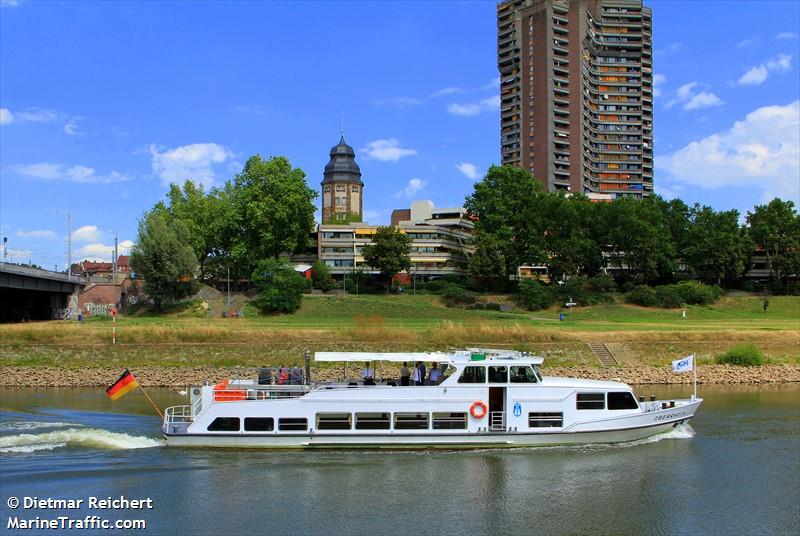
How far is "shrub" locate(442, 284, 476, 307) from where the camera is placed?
100750mm

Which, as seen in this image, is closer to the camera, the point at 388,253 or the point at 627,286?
the point at 627,286

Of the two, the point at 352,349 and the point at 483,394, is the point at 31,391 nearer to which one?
the point at 352,349

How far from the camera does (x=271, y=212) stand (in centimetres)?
10844

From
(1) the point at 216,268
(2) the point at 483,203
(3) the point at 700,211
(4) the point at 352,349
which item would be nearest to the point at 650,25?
(3) the point at 700,211

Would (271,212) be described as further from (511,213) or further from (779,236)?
(779,236)

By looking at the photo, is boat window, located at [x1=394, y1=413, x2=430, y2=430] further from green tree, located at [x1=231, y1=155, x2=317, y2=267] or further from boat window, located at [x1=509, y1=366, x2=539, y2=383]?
green tree, located at [x1=231, y1=155, x2=317, y2=267]

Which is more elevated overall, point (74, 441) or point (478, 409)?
point (478, 409)

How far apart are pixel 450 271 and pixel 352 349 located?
65239mm

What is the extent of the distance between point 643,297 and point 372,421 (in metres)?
75.2

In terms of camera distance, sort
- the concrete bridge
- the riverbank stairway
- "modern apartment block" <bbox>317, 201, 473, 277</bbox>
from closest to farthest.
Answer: the riverbank stairway → the concrete bridge → "modern apartment block" <bbox>317, 201, 473, 277</bbox>

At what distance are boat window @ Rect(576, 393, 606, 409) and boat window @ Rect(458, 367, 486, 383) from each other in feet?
13.6

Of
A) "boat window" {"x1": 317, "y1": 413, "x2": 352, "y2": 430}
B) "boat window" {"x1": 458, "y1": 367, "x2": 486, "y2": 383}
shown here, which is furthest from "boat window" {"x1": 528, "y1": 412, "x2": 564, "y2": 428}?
"boat window" {"x1": 317, "y1": 413, "x2": 352, "y2": 430}

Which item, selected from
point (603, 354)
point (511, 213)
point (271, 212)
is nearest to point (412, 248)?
point (511, 213)

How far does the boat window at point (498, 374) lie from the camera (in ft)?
103
